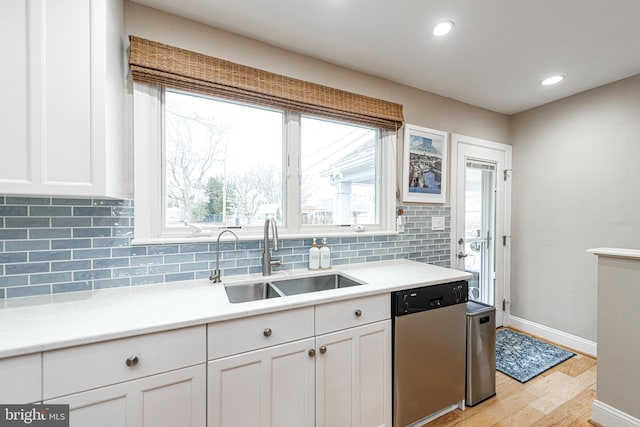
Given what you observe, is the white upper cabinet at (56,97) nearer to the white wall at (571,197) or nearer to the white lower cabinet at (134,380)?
the white lower cabinet at (134,380)

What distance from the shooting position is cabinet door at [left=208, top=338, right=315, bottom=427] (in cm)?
114

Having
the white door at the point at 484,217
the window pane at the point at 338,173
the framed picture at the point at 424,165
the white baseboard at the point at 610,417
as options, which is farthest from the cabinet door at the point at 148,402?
the white door at the point at 484,217

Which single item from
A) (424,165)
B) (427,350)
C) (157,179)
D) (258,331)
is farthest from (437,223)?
(157,179)

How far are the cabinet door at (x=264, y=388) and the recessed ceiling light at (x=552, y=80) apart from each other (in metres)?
2.94

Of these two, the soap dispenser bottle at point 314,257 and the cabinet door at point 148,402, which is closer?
the cabinet door at point 148,402

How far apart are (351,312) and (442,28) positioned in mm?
1860

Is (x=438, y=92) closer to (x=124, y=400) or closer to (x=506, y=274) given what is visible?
(x=506, y=274)

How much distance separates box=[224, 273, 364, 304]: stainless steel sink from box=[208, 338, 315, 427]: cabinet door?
0.34 m

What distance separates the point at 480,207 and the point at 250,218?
261 cm

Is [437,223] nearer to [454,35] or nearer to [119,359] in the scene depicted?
[454,35]

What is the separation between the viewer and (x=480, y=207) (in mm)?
2990

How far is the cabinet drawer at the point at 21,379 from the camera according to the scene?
85 cm

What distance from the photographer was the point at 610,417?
163cm

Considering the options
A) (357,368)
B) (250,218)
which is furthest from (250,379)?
(250,218)
